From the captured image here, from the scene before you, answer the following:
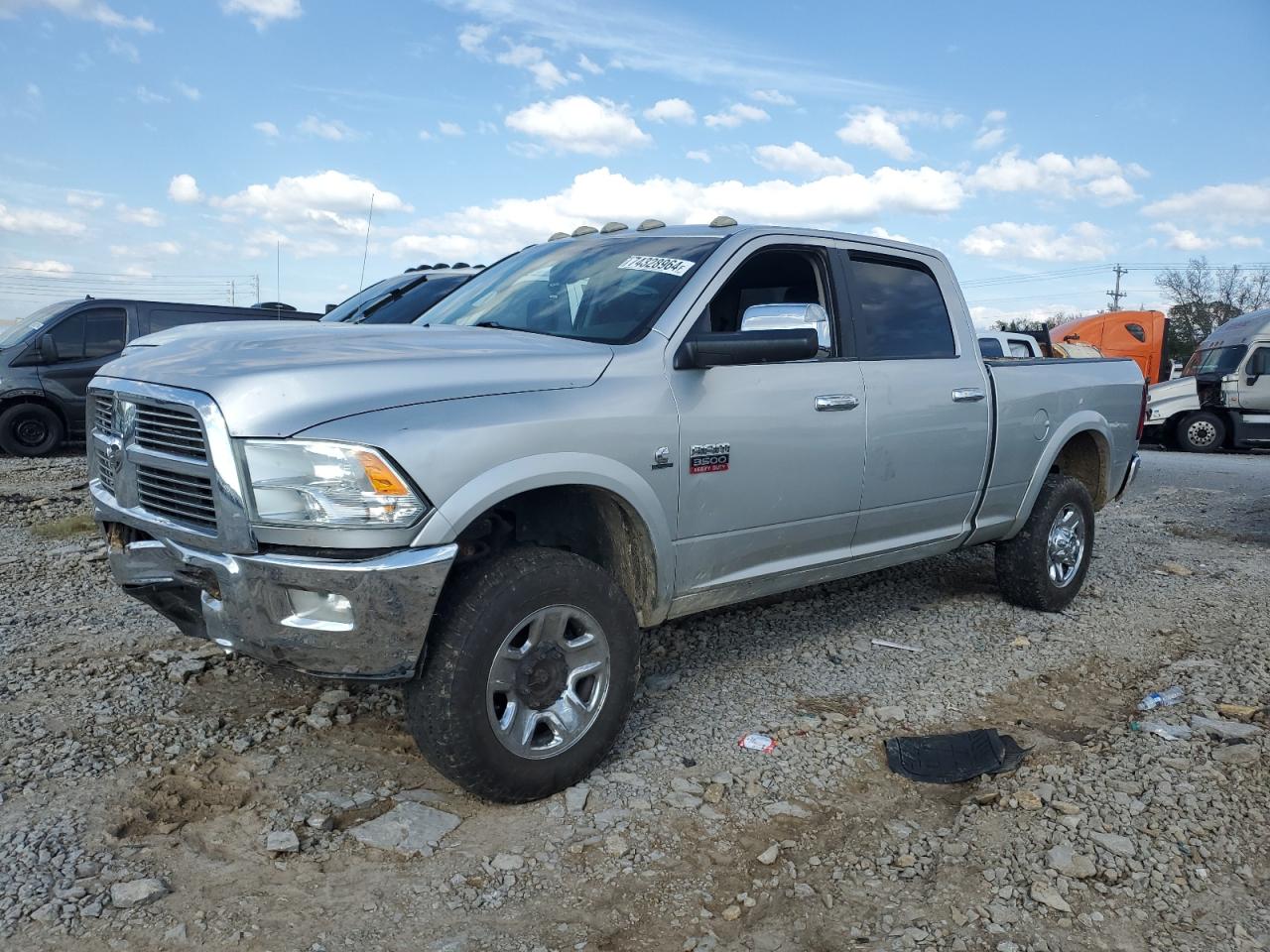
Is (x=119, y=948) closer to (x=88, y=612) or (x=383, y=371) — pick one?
(x=383, y=371)

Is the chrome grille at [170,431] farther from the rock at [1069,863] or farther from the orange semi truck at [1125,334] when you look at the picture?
the orange semi truck at [1125,334]

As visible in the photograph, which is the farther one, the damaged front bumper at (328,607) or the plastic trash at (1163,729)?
the plastic trash at (1163,729)

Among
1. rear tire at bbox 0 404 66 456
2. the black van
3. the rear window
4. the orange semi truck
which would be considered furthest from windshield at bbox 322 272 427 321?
the orange semi truck

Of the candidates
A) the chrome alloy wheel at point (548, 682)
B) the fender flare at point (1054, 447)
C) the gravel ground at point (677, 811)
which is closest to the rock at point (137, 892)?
the gravel ground at point (677, 811)

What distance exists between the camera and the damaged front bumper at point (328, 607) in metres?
2.80

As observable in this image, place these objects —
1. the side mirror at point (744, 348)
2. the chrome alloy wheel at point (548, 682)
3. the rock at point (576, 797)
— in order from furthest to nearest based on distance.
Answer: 1. the side mirror at point (744, 348)
2. the rock at point (576, 797)
3. the chrome alloy wheel at point (548, 682)

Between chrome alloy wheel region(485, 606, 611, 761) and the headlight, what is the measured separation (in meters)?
0.60

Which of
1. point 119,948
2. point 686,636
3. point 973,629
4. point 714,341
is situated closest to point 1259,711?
point 973,629

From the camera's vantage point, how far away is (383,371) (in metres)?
3.01

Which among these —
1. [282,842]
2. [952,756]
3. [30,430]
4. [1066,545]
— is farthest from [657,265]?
[30,430]

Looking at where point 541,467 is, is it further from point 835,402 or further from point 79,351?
point 79,351

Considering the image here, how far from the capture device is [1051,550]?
222 inches

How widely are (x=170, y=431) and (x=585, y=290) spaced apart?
167cm

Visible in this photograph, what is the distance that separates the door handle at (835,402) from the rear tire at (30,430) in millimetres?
10389
